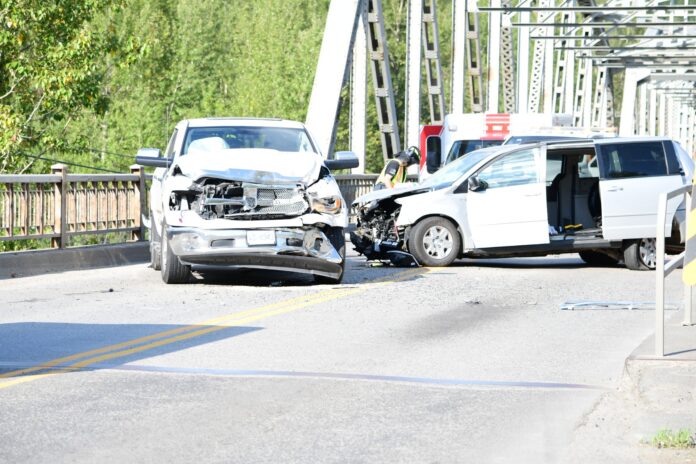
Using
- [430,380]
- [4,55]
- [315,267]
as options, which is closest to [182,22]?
[4,55]

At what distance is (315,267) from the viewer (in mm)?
15180

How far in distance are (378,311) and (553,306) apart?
1.85 meters

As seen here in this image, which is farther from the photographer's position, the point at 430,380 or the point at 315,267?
the point at 315,267

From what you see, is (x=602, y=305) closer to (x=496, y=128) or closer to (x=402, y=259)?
(x=402, y=259)

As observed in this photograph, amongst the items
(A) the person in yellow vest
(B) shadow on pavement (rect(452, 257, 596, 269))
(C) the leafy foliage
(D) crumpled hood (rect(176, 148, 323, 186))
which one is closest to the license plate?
(D) crumpled hood (rect(176, 148, 323, 186))

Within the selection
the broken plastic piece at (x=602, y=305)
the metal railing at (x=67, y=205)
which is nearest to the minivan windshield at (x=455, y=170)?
the metal railing at (x=67, y=205)

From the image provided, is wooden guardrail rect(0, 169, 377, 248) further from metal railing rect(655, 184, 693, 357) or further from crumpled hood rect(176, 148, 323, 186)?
metal railing rect(655, 184, 693, 357)

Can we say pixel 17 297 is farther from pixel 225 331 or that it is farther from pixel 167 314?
pixel 225 331

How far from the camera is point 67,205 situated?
18.8 metres

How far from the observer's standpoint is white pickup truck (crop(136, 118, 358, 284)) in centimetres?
1478

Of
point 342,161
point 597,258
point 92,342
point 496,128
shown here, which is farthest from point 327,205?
point 496,128

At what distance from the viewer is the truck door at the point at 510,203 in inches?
720

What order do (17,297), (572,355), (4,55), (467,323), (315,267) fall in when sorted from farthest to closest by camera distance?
(4,55) < (315,267) < (17,297) < (467,323) < (572,355)

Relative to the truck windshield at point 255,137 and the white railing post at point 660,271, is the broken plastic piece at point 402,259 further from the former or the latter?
the white railing post at point 660,271
